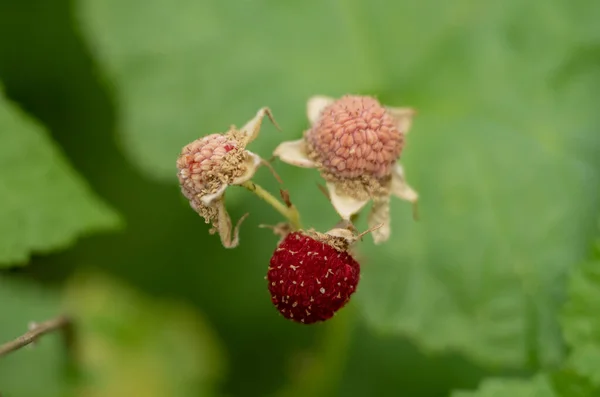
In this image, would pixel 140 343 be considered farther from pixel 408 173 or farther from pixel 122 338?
pixel 408 173

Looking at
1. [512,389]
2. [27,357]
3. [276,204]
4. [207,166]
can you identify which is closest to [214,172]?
[207,166]

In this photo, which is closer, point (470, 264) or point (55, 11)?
point (470, 264)

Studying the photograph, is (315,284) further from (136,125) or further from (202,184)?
(136,125)

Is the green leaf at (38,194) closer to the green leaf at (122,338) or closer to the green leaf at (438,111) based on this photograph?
the green leaf at (438,111)

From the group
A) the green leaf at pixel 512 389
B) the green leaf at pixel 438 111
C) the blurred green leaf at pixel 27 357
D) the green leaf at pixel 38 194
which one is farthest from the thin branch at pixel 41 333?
the green leaf at pixel 512 389

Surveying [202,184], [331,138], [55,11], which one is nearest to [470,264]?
[331,138]

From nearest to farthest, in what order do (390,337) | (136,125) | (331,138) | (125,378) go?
(331,138) → (136,125) → (125,378) → (390,337)
